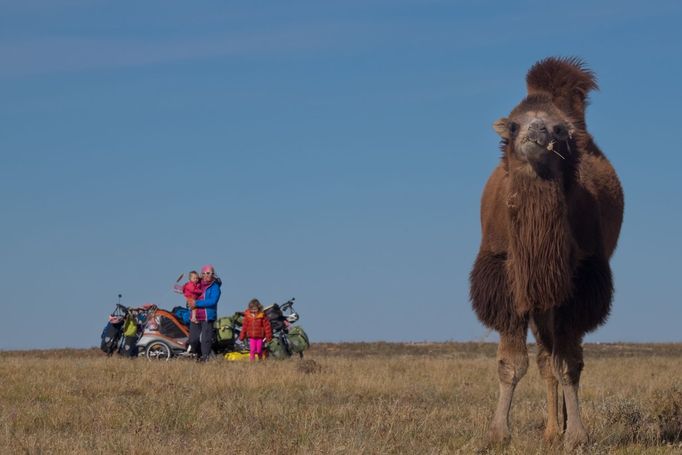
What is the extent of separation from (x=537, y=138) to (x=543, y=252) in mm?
883

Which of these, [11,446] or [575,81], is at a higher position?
[575,81]

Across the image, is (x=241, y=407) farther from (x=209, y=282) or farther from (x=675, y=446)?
(x=209, y=282)

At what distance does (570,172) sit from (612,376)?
1013cm

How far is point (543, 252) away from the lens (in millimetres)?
8516

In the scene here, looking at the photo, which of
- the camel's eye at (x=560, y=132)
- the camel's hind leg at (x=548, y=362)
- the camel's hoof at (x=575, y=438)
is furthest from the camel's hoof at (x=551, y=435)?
the camel's eye at (x=560, y=132)

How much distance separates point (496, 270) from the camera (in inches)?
360

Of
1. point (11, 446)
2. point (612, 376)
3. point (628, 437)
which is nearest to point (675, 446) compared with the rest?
point (628, 437)

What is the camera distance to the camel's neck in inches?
334

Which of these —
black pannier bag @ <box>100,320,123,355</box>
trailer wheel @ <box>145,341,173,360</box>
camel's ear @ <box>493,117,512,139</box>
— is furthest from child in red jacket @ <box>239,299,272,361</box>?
camel's ear @ <box>493,117,512,139</box>

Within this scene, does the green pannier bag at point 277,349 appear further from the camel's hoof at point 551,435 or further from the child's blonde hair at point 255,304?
the camel's hoof at point 551,435

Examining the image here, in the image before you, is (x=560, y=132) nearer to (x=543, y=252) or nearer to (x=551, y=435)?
(x=543, y=252)

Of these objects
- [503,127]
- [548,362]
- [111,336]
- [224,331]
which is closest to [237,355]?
[224,331]

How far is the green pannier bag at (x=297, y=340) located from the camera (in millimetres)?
22297

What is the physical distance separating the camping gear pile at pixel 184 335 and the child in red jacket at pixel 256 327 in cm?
45
